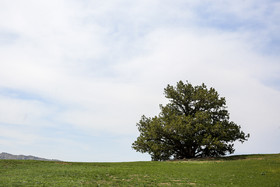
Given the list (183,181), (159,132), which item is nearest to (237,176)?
(183,181)

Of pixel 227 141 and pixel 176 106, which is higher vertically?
pixel 176 106

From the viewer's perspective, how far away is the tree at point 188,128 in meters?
49.2

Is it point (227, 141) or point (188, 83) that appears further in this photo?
point (188, 83)

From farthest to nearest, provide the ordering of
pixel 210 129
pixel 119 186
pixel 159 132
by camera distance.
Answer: pixel 159 132
pixel 210 129
pixel 119 186

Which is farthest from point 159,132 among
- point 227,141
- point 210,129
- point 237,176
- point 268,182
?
point 268,182

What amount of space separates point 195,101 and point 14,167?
3519 centimetres

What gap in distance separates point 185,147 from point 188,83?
1331 centimetres

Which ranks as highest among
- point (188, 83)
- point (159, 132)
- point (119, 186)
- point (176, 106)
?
point (188, 83)

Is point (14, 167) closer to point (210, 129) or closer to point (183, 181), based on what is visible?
point (183, 181)

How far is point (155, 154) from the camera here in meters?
52.6

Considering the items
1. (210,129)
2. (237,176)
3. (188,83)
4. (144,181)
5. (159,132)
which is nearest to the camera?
(144,181)

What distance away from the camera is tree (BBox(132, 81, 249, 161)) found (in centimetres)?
4922

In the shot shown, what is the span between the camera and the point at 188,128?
4781 cm

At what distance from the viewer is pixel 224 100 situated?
53.5m
